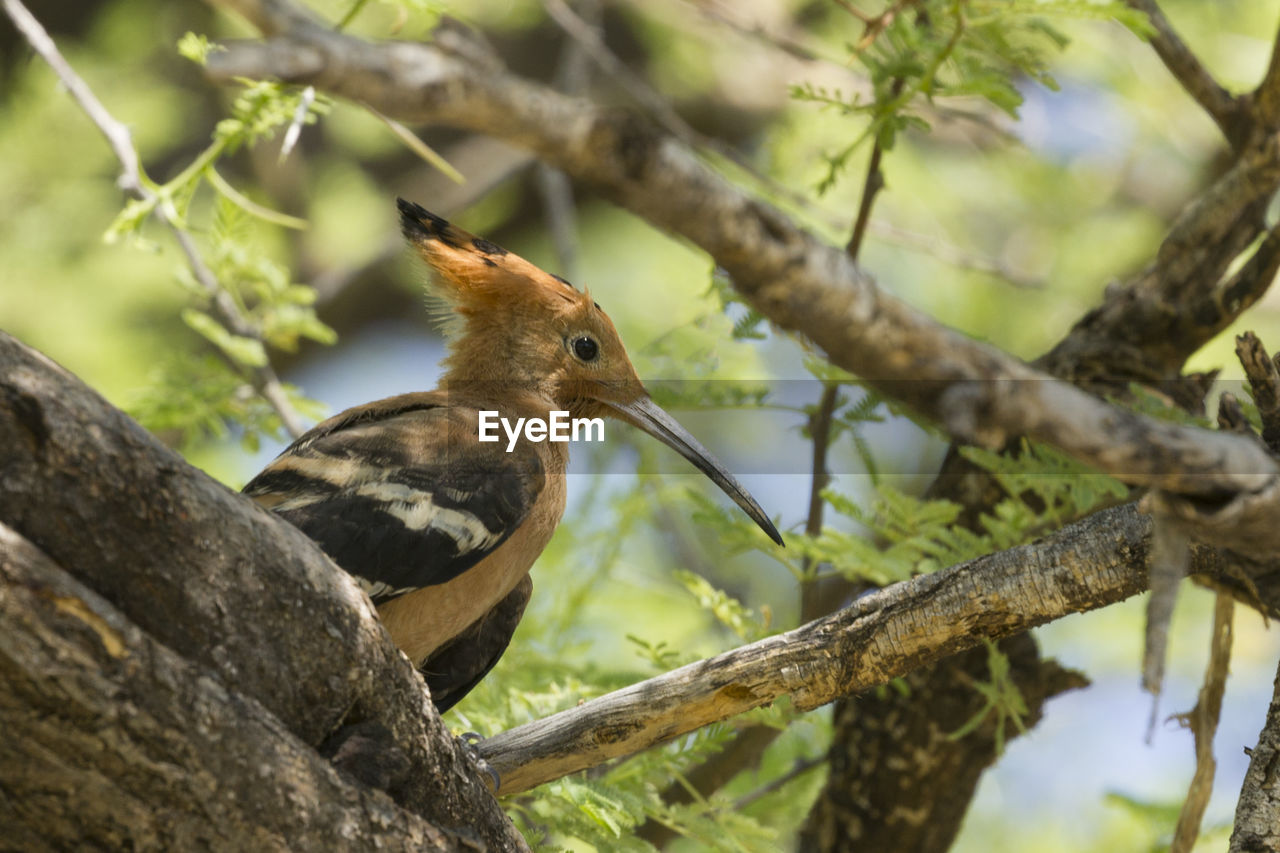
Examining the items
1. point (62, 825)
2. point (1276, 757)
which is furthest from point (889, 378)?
point (62, 825)

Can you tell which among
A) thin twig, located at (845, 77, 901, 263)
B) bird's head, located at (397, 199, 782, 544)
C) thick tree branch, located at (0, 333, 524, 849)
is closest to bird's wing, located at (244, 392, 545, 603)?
bird's head, located at (397, 199, 782, 544)

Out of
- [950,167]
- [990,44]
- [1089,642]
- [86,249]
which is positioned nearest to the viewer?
[990,44]

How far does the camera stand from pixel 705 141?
16.4 ft

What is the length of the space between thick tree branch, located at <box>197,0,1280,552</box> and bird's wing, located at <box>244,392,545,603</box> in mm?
777

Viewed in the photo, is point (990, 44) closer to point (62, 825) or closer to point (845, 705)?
point (845, 705)

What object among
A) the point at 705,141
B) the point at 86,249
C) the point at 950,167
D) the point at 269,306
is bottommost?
the point at 269,306

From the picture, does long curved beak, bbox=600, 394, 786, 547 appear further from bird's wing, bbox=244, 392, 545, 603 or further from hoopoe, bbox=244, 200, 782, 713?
bird's wing, bbox=244, 392, 545, 603

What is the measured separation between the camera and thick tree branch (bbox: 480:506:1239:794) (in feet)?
8.04

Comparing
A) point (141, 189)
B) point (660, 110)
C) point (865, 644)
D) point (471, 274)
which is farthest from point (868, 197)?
point (141, 189)

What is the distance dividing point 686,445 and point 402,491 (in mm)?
996

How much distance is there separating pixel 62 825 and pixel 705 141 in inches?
151

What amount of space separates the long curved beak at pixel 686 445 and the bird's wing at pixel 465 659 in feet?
2.35

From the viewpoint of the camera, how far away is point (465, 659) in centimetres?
334

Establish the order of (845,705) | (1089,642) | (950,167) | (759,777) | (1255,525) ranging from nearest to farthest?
(1255,525), (845,705), (759,777), (1089,642), (950,167)
